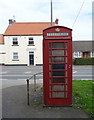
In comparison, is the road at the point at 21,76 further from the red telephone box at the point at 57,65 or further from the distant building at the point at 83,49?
the distant building at the point at 83,49

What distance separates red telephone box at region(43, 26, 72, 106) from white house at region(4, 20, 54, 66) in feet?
75.3

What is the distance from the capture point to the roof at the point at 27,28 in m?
29.4

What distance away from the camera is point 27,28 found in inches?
1208

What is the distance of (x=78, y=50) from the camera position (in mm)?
39594

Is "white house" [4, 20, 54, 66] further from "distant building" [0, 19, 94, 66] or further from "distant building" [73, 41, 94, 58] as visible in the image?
"distant building" [73, 41, 94, 58]

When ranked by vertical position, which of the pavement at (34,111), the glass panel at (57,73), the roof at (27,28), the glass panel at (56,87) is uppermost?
the roof at (27,28)

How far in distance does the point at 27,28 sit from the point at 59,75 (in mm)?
25822

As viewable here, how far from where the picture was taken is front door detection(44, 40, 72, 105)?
574cm

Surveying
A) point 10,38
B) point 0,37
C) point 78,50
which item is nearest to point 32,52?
point 10,38

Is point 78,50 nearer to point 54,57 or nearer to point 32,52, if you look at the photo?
point 32,52

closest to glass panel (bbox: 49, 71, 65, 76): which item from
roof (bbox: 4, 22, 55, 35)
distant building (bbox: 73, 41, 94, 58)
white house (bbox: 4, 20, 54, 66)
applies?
white house (bbox: 4, 20, 54, 66)

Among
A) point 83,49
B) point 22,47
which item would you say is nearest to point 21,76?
point 22,47

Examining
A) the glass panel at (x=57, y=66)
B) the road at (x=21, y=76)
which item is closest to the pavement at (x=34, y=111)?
the glass panel at (x=57, y=66)

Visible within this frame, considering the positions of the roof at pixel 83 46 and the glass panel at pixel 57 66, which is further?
the roof at pixel 83 46
